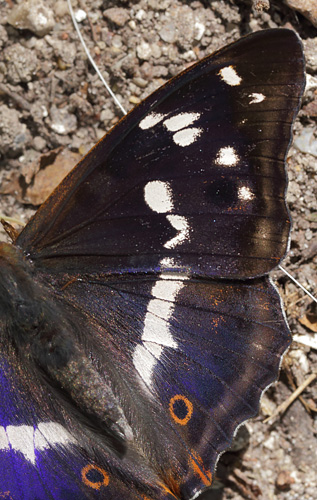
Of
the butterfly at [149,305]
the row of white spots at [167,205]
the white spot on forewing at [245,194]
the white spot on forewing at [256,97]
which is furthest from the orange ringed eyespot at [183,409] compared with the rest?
the white spot on forewing at [256,97]

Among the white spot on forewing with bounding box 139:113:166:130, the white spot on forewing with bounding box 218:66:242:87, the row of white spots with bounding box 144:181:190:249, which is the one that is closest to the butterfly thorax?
the row of white spots with bounding box 144:181:190:249

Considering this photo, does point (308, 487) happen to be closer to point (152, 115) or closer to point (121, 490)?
point (121, 490)

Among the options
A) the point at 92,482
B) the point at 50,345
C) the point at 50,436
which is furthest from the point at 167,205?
the point at 92,482

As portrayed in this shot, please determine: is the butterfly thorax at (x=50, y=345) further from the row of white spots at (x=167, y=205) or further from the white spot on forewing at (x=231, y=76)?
the white spot on forewing at (x=231, y=76)

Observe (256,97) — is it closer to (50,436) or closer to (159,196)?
(159,196)

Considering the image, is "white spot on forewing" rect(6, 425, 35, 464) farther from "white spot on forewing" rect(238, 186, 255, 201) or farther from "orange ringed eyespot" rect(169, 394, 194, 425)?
"white spot on forewing" rect(238, 186, 255, 201)

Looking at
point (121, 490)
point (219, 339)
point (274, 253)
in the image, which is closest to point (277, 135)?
point (274, 253)

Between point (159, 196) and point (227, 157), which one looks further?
point (159, 196)
